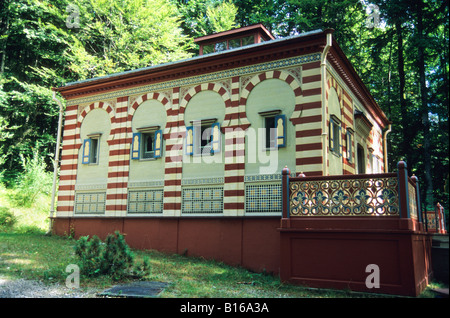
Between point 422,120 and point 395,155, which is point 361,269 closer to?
point 422,120

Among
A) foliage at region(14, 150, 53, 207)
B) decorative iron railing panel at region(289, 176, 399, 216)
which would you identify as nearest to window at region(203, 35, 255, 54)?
decorative iron railing panel at region(289, 176, 399, 216)

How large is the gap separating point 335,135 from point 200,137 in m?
5.17

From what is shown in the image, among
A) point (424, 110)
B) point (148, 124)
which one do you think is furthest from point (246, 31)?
point (424, 110)

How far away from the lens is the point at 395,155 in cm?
2648

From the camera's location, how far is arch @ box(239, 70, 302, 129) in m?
13.4

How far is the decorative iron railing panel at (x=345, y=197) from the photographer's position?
8883 millimetres

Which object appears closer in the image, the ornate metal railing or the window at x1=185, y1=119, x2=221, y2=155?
Answer: the ornate metal railing

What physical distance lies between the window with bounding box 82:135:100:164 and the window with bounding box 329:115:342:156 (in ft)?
33.7

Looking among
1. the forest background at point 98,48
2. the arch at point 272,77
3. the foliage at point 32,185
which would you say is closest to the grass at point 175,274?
the arch at point 272,77

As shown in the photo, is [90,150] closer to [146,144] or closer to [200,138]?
[146,144]

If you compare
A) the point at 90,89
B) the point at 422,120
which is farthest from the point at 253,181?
the point at 422,120

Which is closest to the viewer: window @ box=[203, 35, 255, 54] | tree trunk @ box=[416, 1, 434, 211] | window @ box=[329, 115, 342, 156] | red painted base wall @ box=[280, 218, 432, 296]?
red painted base wall @ box=[280, 218, 432, 296]

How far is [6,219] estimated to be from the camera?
21.5 metres

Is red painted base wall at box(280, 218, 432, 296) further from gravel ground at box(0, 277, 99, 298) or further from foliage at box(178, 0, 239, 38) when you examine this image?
foliage at box(178, 0, 239, 38)
